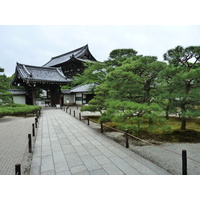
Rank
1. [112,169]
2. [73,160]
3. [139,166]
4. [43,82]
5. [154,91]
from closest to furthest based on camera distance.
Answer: [112,169] → [139,166] → [73,160] → [154,91] → [43,82]

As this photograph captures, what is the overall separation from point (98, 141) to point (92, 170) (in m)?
2.08

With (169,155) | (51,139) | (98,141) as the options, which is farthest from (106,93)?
(169,155)

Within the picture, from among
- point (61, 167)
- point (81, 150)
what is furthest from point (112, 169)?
point (81, 150)

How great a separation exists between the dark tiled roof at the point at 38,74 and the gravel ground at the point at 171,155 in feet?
49.0

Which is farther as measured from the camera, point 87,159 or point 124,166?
point 87,159

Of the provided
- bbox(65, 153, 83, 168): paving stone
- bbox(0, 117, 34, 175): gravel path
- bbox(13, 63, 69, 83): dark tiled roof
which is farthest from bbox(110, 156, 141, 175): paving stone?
bbox(13, 63, 69, 83): dark tiled roof

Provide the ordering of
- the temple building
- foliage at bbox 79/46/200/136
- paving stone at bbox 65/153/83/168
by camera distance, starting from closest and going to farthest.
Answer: paving stone at bbox 65/153/83/168 < foliage at bbox 79/46/200/136 < the temple building

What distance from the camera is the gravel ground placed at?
125 inches

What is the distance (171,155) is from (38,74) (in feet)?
63.3

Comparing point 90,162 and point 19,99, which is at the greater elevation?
point 19,99

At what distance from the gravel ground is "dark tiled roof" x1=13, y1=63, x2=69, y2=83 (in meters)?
14.9

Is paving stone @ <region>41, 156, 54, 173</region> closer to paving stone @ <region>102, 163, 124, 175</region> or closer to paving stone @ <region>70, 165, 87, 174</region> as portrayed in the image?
paving stone @ <region>70, 165, 87, 174</region>

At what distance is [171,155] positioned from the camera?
3.91 meters

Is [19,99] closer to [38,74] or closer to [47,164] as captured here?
[38,74]
